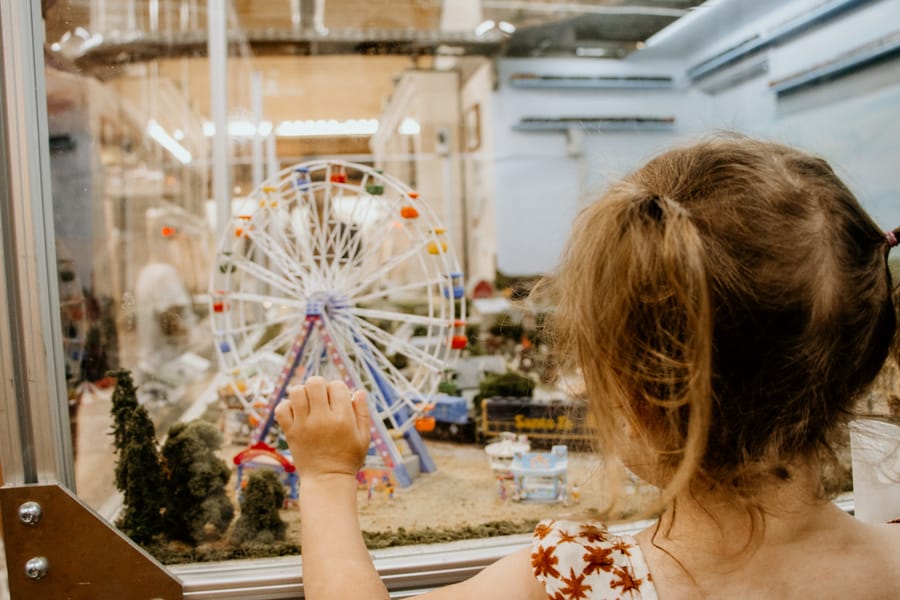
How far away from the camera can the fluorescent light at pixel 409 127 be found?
222 cm

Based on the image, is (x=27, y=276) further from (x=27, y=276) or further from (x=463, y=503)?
(x=463, y=503)

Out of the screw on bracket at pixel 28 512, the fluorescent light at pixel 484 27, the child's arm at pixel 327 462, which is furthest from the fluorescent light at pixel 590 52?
the screw on bracket at pixel 28 512

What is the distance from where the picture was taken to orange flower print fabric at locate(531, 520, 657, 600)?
594 mm

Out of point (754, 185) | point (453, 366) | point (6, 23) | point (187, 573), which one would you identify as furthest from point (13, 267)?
point (453, 366)

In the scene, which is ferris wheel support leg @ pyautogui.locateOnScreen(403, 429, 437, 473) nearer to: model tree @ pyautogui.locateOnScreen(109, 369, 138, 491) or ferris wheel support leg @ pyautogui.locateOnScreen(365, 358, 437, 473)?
ferris wheel support leg @ pyautogui.locateOnScreen(365, 358, 437, 473)

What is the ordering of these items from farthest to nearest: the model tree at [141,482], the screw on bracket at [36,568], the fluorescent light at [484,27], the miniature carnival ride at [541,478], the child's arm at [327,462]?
1. the fluorescent light at [484,27]
2. the miniature carnival ride at [541,478]
3. the model tree at [141,482]
4. the screw on bracket at [36,568]
5. the child's arm at [327,462]

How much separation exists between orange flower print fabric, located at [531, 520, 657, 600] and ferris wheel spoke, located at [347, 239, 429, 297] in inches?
33.7

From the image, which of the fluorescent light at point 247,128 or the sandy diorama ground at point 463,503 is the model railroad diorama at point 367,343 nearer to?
the sandy diorama ground at point 463,503

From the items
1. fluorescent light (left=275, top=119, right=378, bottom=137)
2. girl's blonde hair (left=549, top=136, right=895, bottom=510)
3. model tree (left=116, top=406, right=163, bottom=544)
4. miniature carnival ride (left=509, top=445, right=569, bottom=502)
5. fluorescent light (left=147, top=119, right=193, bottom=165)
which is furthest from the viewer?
fluorescent light (left=147, top=119, right=193, bottom=165)

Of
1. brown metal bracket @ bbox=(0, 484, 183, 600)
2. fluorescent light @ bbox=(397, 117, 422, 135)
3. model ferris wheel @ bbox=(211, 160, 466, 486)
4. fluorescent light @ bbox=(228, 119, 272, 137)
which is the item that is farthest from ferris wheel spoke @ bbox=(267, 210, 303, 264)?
fluorescent light @ bbox=(228, 119, 272, 137)

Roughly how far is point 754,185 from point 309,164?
3.31 ft

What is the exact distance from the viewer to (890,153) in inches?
55.2

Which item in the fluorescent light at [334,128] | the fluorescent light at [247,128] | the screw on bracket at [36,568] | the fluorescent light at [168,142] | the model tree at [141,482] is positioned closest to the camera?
the screw on bracket at [36,568]

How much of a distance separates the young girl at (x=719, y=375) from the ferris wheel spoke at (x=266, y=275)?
827mm
